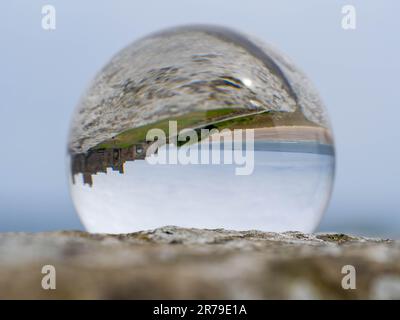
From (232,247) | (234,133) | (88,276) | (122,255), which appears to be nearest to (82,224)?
(234,133)

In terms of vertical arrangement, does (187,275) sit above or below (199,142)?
below

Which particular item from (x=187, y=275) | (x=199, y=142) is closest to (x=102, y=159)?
(x=199, y=142)

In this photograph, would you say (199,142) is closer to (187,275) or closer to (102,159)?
(102,159)

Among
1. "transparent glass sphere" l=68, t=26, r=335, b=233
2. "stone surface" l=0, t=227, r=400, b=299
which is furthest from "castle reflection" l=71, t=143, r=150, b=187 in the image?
"stone surface" l=0, t=227, r=400, b=299

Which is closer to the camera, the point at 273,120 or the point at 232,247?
the point at 232,247

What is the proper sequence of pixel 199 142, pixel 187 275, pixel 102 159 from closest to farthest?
pixel 187 275, pixel 199 142, pixel 102 159

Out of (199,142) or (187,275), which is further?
(199,142)

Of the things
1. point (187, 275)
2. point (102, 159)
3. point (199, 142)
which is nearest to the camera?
point (187, 275)

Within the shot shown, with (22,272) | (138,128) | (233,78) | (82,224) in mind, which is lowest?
(82,224)

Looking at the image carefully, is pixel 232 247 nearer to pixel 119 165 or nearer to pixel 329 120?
pixel 119 165
